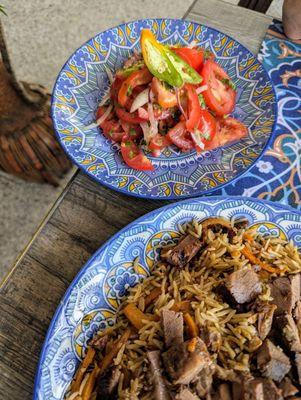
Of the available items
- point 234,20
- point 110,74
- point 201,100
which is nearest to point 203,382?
point 201,100

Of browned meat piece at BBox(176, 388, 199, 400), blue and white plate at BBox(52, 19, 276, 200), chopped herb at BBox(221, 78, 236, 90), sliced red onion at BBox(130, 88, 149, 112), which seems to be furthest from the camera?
chopped herb at BBox(221, 78, 236, 90)

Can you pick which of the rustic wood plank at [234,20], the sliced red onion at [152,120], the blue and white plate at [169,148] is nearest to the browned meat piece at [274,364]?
the blue and white plate at [169,148]

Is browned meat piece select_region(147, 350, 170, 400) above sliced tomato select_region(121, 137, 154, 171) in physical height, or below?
below

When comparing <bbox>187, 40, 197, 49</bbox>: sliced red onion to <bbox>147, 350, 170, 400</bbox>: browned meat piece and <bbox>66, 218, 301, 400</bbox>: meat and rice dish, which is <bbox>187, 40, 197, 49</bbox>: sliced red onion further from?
<bbox>147, 350, 170, 400</bbox>: browned meat piece

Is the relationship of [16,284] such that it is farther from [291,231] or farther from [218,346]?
[291,231]

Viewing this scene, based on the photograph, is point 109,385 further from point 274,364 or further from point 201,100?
point 201,100

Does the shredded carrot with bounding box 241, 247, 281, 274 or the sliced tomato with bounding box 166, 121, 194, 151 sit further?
the sliced tomato with bounding box 166, 121, 194, 151

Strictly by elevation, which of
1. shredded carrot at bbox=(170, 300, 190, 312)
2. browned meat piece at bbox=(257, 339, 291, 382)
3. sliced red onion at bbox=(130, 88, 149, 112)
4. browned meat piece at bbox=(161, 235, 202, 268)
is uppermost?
sliced red onion at bbox=(130, 88, 149, 112)

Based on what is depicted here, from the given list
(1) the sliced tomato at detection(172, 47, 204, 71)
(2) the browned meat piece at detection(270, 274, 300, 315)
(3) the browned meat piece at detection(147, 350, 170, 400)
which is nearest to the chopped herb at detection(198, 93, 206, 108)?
(1) the sliced tomato at detection(172, 47, 204, 71)
